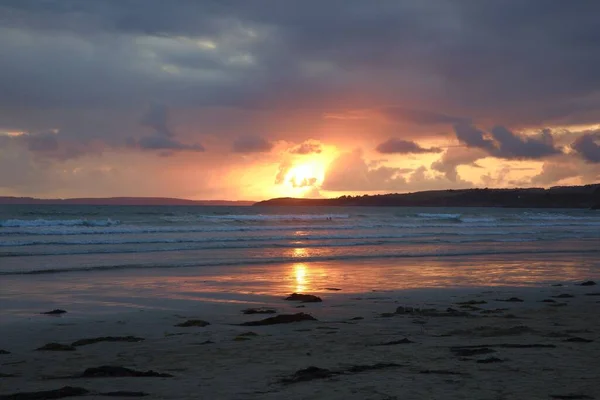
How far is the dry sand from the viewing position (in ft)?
21.7

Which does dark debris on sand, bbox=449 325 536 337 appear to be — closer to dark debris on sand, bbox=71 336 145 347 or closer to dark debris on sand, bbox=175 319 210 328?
dark debris on sand, bbox=175 319 210 328

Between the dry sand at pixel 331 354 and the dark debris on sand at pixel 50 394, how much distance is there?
0.11 meters

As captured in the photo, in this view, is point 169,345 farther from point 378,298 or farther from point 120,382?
point 378,298

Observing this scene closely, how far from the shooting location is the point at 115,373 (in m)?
7.38

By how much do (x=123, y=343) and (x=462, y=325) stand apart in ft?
16.4

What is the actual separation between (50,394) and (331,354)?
3296 millimetres

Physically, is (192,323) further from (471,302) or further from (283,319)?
(471,302)

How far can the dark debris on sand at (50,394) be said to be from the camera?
251 inches

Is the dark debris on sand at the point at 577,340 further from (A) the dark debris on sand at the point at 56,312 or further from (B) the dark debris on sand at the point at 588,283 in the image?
(B) the dark debris on sand at the point at 588,283

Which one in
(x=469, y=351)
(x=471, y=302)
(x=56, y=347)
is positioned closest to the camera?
(x=469, y=351)

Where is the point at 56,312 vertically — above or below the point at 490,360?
below

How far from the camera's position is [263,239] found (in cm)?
3700

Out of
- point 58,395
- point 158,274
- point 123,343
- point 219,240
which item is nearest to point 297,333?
point 123,343

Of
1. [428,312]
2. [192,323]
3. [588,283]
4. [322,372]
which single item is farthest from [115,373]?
[588,283]
